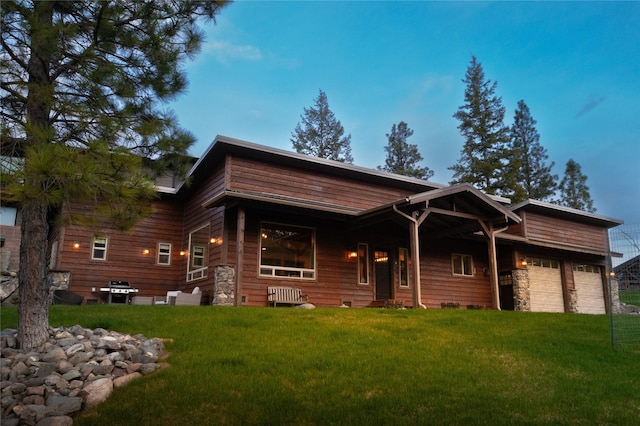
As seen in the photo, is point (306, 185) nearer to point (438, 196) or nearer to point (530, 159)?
point (438, 196)

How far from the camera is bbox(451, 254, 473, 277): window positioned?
59.9 feet

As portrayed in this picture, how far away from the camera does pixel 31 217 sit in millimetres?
6598

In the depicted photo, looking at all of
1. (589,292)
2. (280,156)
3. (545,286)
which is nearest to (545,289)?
(545,286)

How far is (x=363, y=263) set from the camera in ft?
52.7

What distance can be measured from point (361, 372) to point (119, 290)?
33.1 ft

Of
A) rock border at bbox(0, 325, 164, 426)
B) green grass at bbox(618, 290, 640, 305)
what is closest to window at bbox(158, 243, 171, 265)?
rock border at bbox(0, 325, 164, 426)

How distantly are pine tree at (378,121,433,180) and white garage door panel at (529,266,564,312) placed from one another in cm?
1494

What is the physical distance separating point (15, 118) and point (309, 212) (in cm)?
838

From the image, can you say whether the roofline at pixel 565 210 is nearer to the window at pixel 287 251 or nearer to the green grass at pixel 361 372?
the window at pixel 287 251

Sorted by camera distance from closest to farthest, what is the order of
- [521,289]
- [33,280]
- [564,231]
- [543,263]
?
[33,280] < [521,289] < [543,263] < [564,231]

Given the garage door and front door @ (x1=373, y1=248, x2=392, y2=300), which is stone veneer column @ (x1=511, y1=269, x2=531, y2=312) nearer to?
the garage door

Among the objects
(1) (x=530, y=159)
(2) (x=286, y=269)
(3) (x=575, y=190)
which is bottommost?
(2) (x=286, y=269)

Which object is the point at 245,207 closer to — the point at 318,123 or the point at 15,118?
the point at 15,118

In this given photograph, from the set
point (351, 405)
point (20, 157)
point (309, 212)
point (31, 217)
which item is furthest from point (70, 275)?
point (351, 405)
